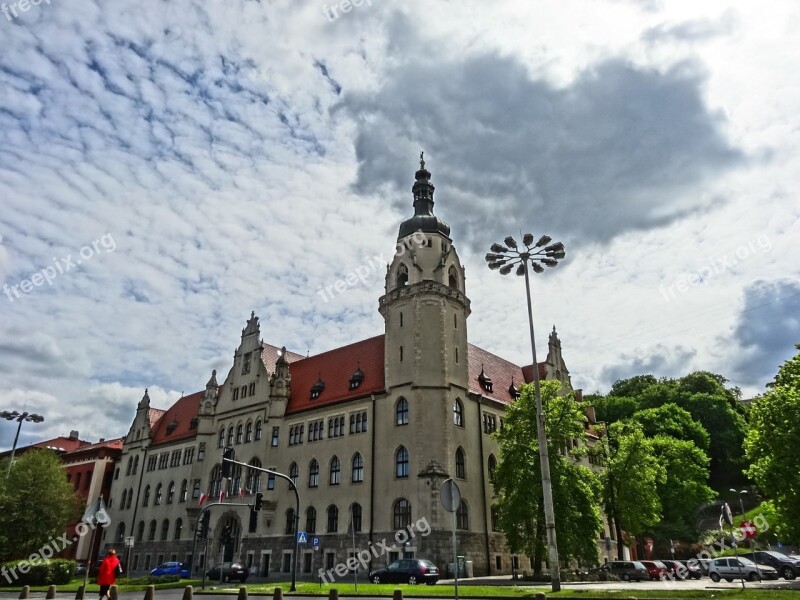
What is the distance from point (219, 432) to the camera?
194ft

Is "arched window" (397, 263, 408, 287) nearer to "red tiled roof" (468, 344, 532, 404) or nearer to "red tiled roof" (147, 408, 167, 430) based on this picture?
"red tiled roof" (468, 344, 532, 404)

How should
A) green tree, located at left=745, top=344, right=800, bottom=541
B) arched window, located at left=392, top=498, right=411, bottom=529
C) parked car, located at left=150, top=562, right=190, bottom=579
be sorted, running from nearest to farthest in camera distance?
green tree, located at left=745, top=344, right=800, bottom=541 → arched window, located at left=392, top=498, right=411, bottom=529 → parked car, located at left=150, top=562, right=190, bottom=579

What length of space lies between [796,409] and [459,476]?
21.8 metres

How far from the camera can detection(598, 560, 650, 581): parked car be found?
3778 cm

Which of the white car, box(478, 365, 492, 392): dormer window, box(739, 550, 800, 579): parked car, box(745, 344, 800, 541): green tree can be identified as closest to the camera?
box(745, 344, 800, 541): green tree

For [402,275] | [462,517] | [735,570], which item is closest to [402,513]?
[462,517]

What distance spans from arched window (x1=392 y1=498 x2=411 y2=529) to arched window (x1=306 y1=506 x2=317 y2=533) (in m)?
8.15

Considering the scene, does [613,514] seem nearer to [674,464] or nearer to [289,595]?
[674,464]

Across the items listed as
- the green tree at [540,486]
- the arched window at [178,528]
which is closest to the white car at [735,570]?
the green tree at [540,486]

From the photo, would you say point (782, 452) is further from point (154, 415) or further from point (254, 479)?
point (154, 415)

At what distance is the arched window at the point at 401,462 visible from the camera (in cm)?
4313

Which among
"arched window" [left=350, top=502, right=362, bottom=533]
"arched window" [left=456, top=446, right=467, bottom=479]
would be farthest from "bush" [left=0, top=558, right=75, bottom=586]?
"arched window" [left=456, top=446, right=467, bottom=479]

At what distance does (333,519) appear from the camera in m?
46.0

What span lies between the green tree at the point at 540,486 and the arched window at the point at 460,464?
360 cm
